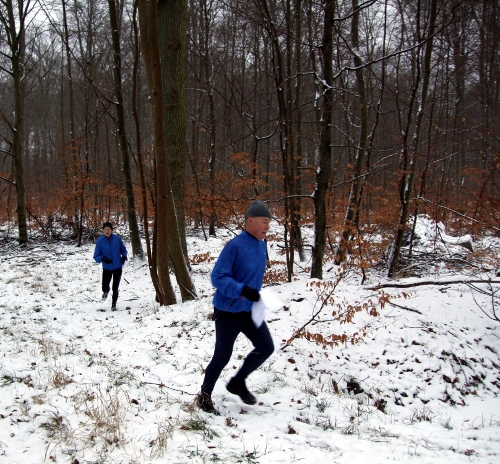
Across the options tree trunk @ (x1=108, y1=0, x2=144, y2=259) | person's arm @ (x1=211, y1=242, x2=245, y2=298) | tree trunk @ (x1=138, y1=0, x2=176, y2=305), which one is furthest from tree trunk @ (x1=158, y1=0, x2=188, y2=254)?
person's arm @ (x1=211, y1=242, x2=245, y2=298)

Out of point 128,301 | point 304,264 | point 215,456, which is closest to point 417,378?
point 215,456

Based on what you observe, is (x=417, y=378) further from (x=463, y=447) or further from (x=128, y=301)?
(x=128, y=301)

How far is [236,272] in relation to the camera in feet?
11.0

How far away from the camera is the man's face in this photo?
341 cm

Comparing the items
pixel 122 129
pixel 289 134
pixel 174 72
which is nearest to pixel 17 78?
pixel 122 129

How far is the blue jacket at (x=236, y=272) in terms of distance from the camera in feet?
10.5

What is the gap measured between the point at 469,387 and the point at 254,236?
12.9 ft

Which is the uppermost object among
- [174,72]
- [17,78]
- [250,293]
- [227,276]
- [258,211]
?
[17,78]

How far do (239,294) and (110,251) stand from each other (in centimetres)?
640

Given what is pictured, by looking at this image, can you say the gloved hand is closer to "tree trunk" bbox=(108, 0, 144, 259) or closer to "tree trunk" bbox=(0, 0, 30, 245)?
"tree trunk" bbox=(108, 0, 144, 259)

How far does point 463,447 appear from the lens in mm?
3502

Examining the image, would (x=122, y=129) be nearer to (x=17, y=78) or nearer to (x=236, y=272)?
(x=17, y=78)

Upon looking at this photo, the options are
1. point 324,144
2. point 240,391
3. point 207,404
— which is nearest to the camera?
point 207,404

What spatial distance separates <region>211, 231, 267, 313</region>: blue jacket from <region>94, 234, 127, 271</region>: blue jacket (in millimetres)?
6065
